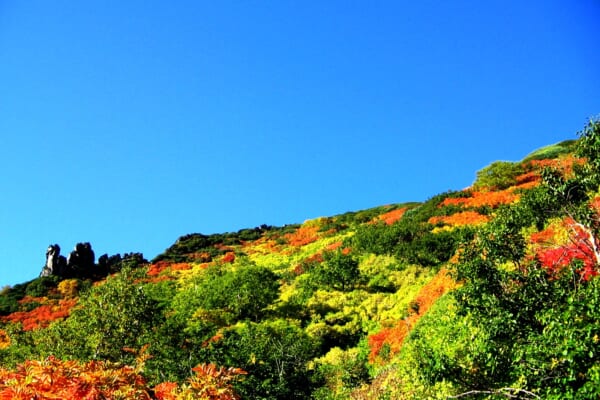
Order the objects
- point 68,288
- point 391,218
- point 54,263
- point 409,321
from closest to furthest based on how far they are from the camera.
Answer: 1. point 409,321
2. point 68,288
3. point 391,218
4. point 54,263

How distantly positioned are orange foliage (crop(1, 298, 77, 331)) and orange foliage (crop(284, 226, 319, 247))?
22454mm

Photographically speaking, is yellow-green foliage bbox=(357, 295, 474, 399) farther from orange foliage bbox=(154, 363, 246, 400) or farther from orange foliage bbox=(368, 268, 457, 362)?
orange foliage bbox=(154, 363, 246, 400)

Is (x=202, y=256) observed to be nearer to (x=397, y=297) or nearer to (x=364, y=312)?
(x=364, y=312)

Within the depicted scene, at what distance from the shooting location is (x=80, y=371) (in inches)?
418

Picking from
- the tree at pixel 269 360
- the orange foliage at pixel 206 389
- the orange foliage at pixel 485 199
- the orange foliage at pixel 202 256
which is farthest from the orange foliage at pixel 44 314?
the orange foliage at pixel 485 199

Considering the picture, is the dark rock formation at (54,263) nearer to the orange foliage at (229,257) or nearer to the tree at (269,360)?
the orange foliage at (229,257)

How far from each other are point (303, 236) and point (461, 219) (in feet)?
71.3

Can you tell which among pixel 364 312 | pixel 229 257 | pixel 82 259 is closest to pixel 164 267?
pixel 229 257

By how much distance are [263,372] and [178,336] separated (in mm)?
4902

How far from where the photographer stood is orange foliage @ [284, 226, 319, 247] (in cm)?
5150

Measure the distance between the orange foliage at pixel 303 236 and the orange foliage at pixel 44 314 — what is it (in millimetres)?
22454

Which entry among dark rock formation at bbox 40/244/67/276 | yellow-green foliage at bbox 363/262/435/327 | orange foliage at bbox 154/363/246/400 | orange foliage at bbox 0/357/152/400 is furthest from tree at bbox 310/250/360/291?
dark rock formation at bbox 40/244/67/276

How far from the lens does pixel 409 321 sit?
80.3ft

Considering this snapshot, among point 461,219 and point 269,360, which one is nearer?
point 269,360
